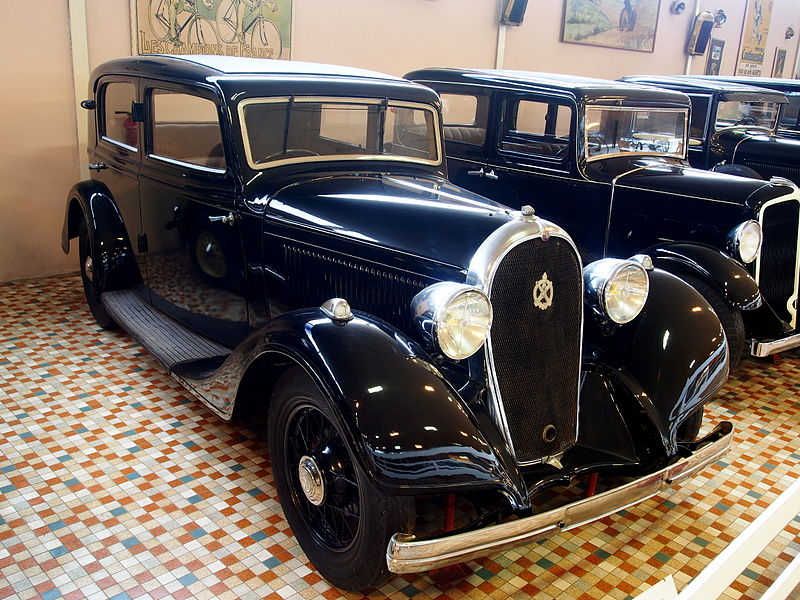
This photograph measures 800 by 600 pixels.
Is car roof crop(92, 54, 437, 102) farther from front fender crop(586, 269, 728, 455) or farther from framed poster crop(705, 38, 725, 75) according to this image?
framed poster crop(705, 38, 725, 75)

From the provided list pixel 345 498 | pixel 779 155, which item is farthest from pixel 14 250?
pixel 779 155

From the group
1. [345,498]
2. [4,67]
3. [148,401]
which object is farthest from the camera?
[4,67]

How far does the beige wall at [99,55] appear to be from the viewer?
457 cm

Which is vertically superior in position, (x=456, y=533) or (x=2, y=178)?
(x=2, y=178)

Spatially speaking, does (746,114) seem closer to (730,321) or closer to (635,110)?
(635,110)

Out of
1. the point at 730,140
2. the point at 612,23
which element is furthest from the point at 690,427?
the point at 612,23

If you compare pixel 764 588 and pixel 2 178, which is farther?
pixel 2 178

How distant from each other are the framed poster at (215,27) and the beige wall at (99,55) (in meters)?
0.12

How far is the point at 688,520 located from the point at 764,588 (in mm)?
Answer: 370

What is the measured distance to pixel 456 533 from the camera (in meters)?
1.78

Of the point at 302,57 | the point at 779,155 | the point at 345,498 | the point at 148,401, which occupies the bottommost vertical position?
the point at 148,401

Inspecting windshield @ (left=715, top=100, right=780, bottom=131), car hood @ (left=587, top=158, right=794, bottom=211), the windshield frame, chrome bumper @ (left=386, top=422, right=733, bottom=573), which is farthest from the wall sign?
chrome bumper @ (left=386, top=422, right=733, bottom=573)

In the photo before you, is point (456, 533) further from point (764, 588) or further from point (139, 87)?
point (139, 87)

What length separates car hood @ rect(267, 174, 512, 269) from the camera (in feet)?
7.36
